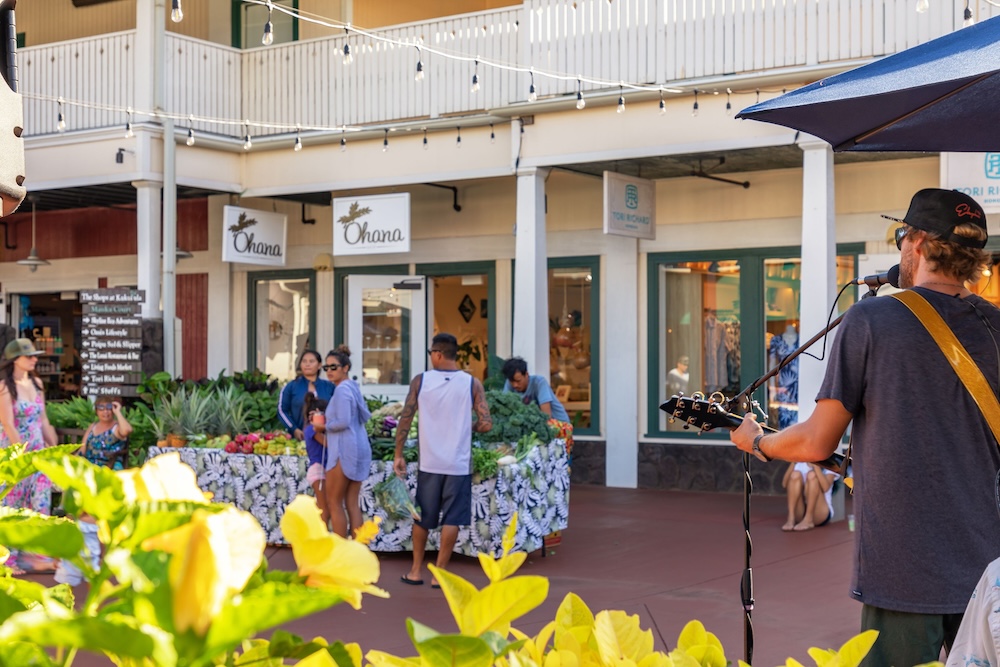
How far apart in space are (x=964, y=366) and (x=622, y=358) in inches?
448

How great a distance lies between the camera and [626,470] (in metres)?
14.2

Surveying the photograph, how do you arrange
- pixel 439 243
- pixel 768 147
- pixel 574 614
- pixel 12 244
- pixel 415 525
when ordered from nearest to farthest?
pixel 574 614 → pixel 415 525 → pixel 768 147 → pixel 439 243 → pixel 12 244

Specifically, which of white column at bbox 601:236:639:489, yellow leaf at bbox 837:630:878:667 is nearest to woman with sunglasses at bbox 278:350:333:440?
white column at bbox 601:236:639:489

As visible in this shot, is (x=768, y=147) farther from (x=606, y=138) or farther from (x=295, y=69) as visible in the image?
(x=295, y=69)

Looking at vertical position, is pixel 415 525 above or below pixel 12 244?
below

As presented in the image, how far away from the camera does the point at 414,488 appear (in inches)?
376

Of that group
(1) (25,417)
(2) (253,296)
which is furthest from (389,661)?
(2) (253,296)

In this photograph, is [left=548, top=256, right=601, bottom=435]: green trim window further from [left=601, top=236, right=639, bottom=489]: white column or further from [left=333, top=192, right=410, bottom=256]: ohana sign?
[left=333, top=192, right=410, bottom=256]: ohana sign

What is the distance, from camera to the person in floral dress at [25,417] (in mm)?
8891

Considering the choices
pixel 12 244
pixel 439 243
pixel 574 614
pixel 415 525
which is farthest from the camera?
pixel 12 244

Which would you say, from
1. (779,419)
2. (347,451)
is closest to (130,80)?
(347,451)

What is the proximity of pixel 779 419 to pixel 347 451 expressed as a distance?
6251 millimetres

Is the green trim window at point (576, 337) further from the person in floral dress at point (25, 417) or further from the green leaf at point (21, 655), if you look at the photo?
the green leaf at point (21, 655)

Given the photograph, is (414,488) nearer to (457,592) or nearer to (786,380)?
(786,380)
